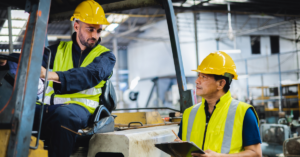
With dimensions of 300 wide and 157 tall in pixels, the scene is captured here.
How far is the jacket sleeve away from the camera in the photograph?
70.9 inches

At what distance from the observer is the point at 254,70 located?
835 inches

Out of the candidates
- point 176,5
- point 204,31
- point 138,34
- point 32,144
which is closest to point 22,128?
point 32,144

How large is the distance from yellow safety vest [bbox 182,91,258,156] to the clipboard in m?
0.23

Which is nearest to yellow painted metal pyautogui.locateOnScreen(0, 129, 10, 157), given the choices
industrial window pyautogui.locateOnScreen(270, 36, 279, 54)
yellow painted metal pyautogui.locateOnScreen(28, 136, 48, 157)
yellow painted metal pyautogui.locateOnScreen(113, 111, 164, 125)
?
yellow painted metal pyautogui.locateOnScreen(28, 136, 48, 157)

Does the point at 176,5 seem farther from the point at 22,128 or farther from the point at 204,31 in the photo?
the point at 22,128

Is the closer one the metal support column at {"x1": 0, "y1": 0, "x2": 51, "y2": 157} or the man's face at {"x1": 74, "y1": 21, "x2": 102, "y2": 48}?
the metal support column at {"x1": 0, "y1": 0, "x2": 51, "y2": 157}

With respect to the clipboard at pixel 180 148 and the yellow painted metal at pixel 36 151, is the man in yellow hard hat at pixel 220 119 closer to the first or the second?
the clipboard at pixel 180 148

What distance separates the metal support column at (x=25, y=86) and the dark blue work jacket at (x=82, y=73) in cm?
38

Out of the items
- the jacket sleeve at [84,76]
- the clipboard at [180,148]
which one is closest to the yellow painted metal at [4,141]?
the jacket sleeve at [84,76]

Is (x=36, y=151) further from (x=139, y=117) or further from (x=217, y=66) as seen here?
(x=139, y=117)

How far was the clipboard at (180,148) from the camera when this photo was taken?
181cm

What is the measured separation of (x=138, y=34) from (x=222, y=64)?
2200 centimetres

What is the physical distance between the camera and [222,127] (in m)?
2.13

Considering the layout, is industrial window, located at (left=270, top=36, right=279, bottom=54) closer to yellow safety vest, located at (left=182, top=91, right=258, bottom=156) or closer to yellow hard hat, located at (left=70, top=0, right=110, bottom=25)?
yellow safety vest, located at (left=182, top=91, right=258, bottom=156)
